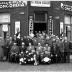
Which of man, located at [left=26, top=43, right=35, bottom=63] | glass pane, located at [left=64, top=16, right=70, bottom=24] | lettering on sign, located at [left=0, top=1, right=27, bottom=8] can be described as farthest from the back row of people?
glass pane, located at [left=64, top=16, right=70, bottom=24]

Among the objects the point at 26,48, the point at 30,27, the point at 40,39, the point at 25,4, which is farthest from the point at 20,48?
the point at 25,4

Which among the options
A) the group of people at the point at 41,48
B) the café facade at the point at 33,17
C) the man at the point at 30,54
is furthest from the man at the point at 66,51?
the café facade at the point at 33,17

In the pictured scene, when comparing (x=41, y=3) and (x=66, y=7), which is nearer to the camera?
(x=41, y=3)

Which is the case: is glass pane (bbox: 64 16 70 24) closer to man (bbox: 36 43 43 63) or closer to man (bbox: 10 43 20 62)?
man (bbox: 36 43 43 63)

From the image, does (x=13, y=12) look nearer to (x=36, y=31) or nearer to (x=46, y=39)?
(x=36, y=31)

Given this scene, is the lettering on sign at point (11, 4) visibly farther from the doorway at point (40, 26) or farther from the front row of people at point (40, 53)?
the front row of people at point (40, 53)

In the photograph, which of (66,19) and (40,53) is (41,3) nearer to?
(66,19)

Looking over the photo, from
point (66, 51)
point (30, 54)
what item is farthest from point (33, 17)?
point (30, 54)

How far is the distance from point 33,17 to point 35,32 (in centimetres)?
135

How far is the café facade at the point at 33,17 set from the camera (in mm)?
17250

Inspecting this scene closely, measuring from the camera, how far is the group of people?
12.9m

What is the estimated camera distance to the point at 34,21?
17.4 m

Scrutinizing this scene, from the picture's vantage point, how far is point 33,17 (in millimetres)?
17359

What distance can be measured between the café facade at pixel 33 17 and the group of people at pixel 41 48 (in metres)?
3.35
